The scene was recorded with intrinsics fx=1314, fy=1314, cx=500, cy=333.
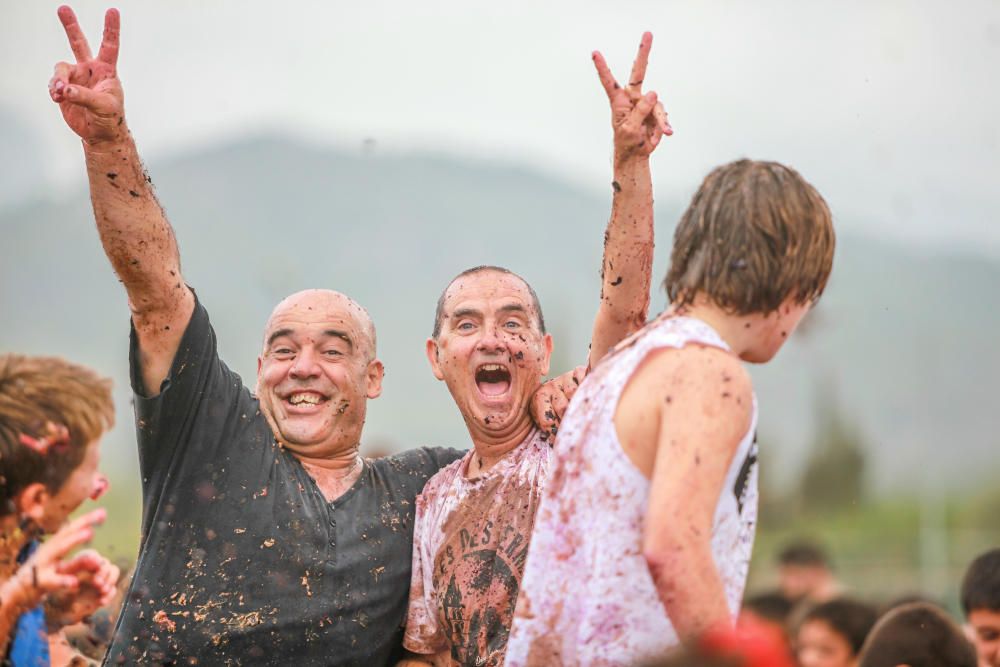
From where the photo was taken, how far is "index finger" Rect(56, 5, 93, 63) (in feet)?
13.6

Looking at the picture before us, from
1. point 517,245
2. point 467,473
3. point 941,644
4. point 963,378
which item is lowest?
point 941,644

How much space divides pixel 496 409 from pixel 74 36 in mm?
1859

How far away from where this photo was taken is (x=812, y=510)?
143 feet

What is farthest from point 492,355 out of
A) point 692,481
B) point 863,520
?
point 863,520

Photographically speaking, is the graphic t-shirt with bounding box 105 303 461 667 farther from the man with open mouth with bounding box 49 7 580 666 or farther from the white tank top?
the white tank top

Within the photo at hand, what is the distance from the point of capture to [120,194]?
4.14 meters

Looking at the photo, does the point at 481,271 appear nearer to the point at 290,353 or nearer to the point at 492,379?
the point at 492,379

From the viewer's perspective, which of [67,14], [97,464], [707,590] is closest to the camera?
[707,590]

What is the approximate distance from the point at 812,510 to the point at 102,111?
4179 centimetres

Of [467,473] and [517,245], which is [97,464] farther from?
[517,245]

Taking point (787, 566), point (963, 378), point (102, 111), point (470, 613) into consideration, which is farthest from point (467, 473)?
point (963, 378)

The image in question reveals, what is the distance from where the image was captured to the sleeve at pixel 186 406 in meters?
4.41

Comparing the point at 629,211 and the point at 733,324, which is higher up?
the point at 629,211

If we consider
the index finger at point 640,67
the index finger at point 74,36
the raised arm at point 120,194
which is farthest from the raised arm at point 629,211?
the index finger at point 74,36
